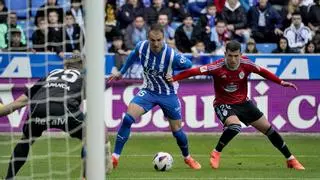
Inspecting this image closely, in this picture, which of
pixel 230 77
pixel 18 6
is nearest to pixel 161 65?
pixel 230 77

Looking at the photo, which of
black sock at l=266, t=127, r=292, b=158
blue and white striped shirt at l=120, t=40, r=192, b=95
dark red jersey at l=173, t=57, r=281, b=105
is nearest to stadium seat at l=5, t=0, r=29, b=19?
blue and white striped shirt at l=120, t=40, r=192, b=95

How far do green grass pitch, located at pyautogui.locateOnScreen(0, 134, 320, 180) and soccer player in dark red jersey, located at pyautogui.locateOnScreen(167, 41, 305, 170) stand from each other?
306 mm

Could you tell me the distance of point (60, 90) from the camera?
32.3ft

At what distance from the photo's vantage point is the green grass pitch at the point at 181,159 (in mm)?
10898

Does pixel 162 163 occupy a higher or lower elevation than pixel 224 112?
lower

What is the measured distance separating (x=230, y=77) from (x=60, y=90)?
3113 mm

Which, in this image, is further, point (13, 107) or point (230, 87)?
point (230, 87)

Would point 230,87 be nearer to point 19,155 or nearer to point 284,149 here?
point 284,149

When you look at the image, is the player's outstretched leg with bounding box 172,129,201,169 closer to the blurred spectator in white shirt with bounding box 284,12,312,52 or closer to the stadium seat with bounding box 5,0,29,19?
the stadium seat with bounding box 5,0,29,19

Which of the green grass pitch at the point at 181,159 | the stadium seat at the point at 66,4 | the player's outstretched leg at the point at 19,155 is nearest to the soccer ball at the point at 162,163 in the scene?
the green grass pitch at the point at 181,159

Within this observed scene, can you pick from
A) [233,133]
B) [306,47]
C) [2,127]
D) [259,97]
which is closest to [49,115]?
[233,133]

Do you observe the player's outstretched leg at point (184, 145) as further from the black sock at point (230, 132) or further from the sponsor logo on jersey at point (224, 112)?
the sponsor logo on jersey at point (224, 112)

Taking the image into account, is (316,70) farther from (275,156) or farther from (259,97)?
(275,156)

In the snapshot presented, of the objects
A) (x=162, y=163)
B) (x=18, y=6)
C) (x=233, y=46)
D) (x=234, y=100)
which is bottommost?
(x=162, y=163)
